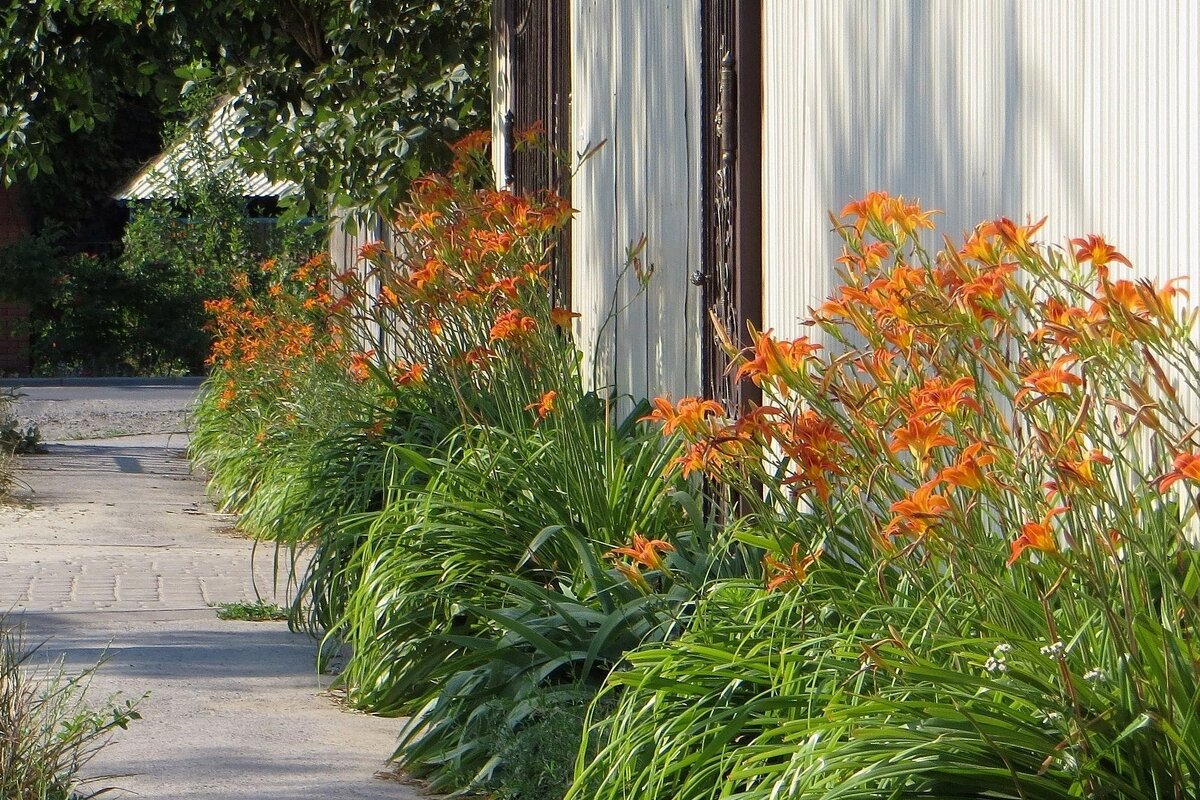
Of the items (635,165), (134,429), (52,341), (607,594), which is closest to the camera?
(607,594)

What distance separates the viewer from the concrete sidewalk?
416 cm

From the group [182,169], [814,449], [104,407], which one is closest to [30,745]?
[814,449]

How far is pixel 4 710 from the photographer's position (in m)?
3.39

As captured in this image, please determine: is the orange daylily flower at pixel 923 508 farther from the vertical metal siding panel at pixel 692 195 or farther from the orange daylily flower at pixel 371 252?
the orange daylily flower at pixel 371 252

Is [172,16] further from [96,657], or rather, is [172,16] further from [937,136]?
[937,136]

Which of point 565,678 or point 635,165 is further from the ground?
point 635,165

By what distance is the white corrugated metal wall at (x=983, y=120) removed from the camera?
273cm

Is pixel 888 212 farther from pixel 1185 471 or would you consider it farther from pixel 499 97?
pixel 499 97

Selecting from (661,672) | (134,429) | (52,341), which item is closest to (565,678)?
(661,672)

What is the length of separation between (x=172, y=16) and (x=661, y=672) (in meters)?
7.80

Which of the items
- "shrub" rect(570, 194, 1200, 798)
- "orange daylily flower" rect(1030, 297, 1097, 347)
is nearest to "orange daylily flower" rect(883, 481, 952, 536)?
"shrub" rect(570, 194, 1200, 798)

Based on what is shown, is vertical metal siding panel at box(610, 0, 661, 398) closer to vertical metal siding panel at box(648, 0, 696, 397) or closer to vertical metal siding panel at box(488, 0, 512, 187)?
vertical metal siding panel at box(648, 0, 696, 397)

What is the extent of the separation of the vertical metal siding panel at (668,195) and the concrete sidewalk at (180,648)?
5.74 feet

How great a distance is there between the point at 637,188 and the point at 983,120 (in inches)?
113
